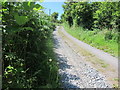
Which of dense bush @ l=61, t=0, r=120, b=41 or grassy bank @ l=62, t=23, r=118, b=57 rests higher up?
dense bush @ l=61, t=0, r=120, b=41

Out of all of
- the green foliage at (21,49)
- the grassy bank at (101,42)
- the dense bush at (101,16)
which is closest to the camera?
the green foliage at (21,49)

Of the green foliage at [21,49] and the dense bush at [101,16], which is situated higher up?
the dense bush at [101,16]

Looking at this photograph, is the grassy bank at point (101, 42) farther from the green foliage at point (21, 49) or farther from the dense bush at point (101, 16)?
the green foliage at point (21, 49)

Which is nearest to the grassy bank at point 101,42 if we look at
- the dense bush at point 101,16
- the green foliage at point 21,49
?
the dense bush at point 101,16

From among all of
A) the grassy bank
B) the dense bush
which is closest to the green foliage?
the grassy bank

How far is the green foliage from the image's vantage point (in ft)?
6.58

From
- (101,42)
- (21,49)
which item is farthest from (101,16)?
(21,49)

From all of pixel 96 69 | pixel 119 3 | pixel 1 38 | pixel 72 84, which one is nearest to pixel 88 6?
pixel 119 3

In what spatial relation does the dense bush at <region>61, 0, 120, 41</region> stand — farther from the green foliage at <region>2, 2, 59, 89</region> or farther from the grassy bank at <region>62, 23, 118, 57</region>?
the green foliage at <region>2, 2, 59, 89</region>

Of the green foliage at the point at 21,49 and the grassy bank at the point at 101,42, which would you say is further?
the grassy bank at the point at 101,42

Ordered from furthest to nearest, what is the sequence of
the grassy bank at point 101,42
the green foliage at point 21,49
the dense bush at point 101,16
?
the dense bush at point 101,16
the grassy bank at point 101,42
the green foliage at point 21,49

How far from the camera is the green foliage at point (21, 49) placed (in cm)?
201

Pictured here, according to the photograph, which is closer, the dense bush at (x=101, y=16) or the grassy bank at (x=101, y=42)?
the grassy bank at (x=101, y=42)

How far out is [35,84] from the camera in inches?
104
